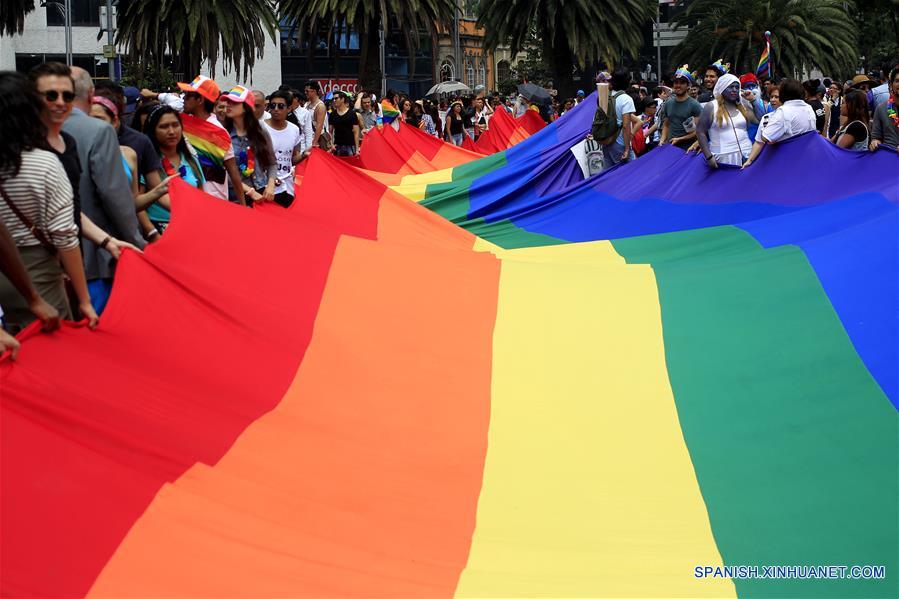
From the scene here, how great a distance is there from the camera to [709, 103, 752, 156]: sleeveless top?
11461mm

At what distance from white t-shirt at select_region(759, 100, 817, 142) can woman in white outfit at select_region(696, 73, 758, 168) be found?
0.88 m

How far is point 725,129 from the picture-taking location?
11.5 meters

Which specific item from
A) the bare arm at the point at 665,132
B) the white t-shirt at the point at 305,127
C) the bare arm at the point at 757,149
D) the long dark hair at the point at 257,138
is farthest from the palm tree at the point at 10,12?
the bare arm at the point at 757,149

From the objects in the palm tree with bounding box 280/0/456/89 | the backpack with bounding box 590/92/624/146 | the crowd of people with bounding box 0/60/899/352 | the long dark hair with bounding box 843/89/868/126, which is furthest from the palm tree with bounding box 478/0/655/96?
the long dark hair with bounding box 843/89/868/126

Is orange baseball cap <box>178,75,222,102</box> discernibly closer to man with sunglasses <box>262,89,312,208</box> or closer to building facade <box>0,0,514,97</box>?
man with sunglasses <box>262,89,312,208</box>

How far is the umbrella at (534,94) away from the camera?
84.5 feet

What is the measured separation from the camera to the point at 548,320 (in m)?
7.31

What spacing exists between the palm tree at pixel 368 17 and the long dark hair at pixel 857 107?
21.9 meters

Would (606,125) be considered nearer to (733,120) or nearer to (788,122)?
(733,120)

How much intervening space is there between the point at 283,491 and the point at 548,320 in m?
2.85

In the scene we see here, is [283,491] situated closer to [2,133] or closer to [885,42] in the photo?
[2,133]

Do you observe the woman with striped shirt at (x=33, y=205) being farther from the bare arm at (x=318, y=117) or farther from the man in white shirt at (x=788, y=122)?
the bare arm at (x=318, y=117)

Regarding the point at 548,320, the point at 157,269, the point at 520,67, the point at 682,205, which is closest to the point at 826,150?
the point at 682,205

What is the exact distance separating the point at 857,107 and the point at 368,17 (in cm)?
2293
